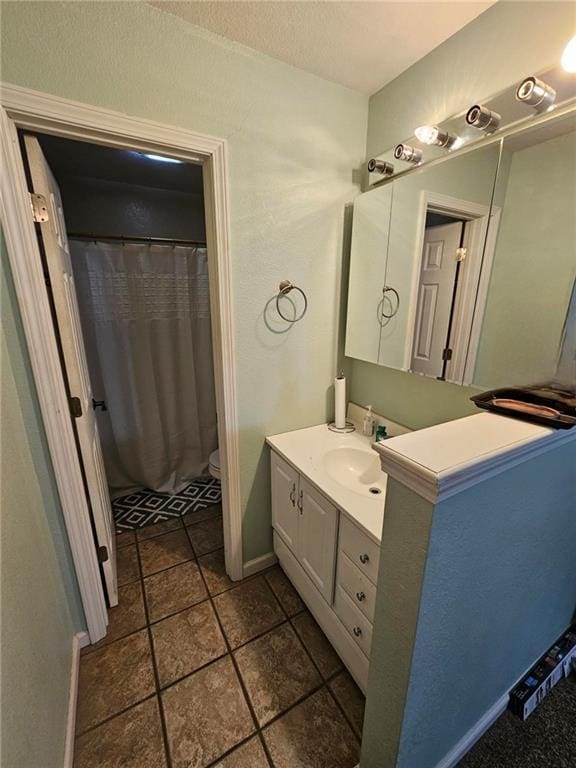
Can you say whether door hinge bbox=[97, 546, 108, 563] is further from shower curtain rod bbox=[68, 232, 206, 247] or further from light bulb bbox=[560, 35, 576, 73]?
light bulb bbox=[560, 35, 576, 73]

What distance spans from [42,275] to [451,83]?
1619 millimetres

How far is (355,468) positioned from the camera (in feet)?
4.90

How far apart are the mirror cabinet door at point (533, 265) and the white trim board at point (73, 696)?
1845 mm

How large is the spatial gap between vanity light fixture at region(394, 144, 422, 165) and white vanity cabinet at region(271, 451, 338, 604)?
1354mm

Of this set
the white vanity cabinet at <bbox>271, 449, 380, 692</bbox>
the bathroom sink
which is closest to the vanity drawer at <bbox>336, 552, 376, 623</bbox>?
the white vanity cabinet at <bbox>271, 449, 380, 692</bbox>

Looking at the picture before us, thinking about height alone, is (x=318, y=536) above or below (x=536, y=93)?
below

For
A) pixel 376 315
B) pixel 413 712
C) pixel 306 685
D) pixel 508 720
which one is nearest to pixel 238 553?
pixel 306 685

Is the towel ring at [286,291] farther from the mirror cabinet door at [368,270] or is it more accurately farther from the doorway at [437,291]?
the doorway at [437,291]

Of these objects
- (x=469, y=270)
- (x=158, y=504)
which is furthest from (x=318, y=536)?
(x=158, y=504)

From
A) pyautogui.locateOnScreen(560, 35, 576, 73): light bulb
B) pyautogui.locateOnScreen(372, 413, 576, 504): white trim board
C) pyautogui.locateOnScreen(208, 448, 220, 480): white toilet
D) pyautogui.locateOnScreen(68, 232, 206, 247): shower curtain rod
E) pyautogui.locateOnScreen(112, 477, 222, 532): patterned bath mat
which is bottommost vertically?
pyautogui.locateOnScreen(112, 477, 222, 532): patterned bath mat

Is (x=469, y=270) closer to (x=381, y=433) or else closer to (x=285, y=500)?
(x=381, y=433)

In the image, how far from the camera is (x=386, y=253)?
1413 mm

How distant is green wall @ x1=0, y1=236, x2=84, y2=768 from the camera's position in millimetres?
714

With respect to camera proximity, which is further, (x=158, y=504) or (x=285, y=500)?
(x=158, y=504)
